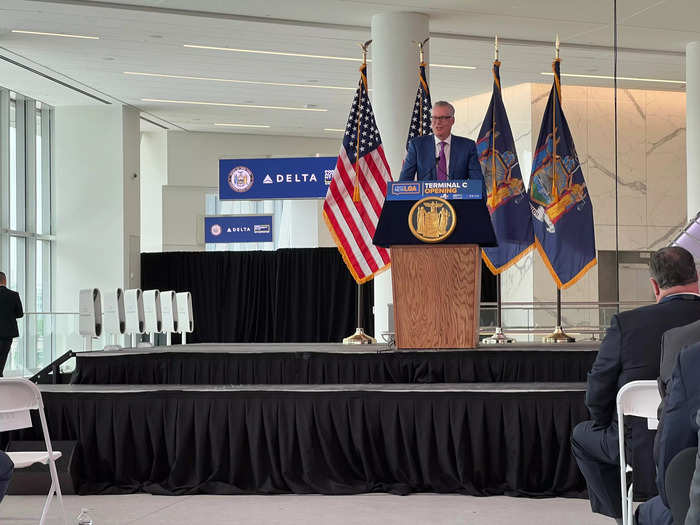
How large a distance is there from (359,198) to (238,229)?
9.42 meters

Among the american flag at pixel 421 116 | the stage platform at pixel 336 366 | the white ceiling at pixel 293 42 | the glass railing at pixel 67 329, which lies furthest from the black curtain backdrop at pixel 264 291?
the stage platform at pixel 336 366

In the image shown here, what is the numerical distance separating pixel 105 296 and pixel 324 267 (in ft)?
23.5

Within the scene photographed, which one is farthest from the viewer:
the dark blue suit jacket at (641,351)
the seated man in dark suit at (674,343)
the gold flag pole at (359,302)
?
the gold flag pole at (359,302)

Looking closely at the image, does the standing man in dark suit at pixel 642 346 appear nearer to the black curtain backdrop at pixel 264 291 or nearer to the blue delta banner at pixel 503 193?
the blue delta banner at pixel 503 193

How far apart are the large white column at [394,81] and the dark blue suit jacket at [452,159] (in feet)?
16.1

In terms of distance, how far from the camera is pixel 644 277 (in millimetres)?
8602

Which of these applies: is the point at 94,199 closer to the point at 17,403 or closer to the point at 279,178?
the point at 279,178

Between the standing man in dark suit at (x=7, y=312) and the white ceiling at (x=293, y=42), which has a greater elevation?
the white ceiling at (x=293, y=42)

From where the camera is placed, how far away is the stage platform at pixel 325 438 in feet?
15.9

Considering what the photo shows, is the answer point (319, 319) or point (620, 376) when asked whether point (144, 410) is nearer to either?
point (620, 376)

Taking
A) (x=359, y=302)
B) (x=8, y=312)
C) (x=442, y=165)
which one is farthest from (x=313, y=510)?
(x=8, y=312)

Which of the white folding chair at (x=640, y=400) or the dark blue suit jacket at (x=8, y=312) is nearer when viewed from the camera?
the white folding chair at (x=640, y=400)

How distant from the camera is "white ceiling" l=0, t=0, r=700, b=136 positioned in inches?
439

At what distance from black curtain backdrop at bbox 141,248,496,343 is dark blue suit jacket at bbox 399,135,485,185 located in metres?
11.0
